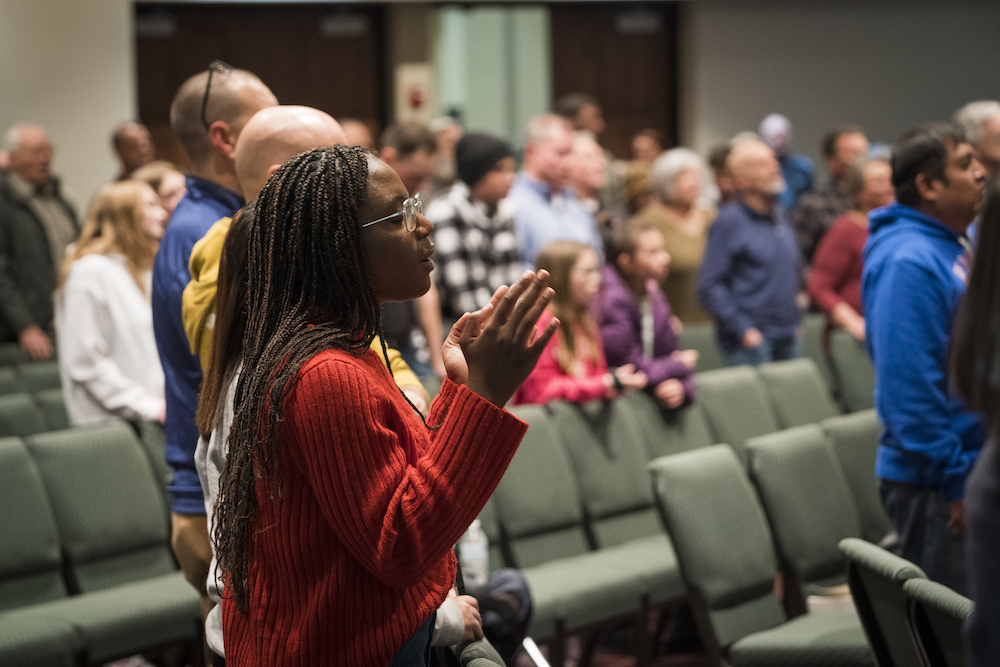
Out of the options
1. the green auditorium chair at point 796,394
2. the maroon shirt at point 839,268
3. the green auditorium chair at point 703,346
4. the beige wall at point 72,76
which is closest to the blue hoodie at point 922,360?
the green auditorium chair at point 796,394

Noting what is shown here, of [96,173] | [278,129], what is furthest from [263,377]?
[96,173]

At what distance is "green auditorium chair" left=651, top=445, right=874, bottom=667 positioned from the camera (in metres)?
2.51

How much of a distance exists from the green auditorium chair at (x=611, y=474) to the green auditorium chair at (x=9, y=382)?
8.31ft

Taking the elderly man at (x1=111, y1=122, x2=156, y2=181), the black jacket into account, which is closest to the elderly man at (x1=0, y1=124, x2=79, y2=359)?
the black jacket

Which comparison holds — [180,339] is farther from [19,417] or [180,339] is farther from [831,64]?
[831,64]

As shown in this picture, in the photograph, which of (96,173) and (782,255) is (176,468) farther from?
(96,173)

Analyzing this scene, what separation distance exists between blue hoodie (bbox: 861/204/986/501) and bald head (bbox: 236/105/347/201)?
4.37ft

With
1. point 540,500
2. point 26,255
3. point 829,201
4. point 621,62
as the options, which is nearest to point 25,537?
point 540,500

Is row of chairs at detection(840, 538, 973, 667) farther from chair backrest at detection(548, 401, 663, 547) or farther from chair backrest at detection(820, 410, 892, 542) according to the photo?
chair backrest at detection(548, 401, 663, 547)

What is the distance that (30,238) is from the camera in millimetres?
5723

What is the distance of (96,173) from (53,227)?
5.97ft

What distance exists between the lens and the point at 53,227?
604cm

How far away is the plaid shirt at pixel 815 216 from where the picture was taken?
6485 mm

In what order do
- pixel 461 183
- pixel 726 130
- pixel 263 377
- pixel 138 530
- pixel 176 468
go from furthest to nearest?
pixel 726 130 → pixel 461 183 → pixel 138 530 → pixel 176 468 → pixel 263 377
